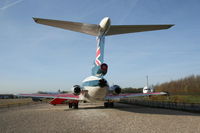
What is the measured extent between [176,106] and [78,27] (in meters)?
12.2

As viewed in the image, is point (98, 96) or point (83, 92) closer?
point (98, 96)

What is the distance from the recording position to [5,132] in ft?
23.3

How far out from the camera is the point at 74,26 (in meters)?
13.5

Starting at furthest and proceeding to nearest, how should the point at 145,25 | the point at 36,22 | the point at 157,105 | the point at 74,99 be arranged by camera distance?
the point at 157,105 → the point at 74,99 → the point at 145,25 → the point at 36,22

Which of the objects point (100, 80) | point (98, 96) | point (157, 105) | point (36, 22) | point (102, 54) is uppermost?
point (36, 22)

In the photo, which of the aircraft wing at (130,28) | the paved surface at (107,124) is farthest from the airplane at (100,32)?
the paved surface at (107,124)

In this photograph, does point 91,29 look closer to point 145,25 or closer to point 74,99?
point 145,25

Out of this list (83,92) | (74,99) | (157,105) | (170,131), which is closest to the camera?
(170,131)

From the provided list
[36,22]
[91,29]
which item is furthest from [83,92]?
[36,22]

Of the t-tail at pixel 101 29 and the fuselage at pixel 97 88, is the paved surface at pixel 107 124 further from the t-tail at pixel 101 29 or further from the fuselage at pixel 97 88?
the t-tail at pixel 101 29

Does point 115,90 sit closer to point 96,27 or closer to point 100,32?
point 100,32

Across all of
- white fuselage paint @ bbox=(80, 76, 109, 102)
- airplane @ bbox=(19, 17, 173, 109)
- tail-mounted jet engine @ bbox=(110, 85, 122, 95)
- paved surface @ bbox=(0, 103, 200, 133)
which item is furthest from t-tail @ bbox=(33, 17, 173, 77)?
paved surface @ bbox=(0, 103, 200, 133)

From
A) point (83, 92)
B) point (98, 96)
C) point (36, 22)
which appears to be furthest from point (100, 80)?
point (36, 22)

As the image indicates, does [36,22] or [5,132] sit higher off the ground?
[36,22]
